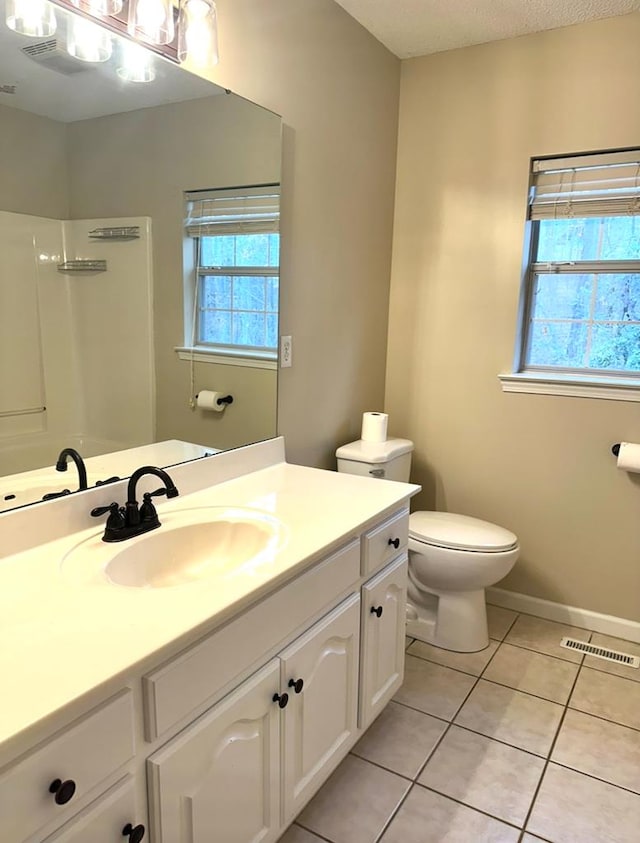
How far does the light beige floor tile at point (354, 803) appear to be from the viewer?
5.27 ft

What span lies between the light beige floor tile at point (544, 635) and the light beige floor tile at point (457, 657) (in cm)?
13

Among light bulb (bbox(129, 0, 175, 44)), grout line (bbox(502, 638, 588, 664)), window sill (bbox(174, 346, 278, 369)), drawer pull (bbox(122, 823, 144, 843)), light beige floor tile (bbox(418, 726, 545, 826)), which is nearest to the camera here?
drawer pull (bbox(122, 823, 144, 843))

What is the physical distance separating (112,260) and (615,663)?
2346 millimetres

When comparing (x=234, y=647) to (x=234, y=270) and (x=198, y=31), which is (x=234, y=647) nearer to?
(x=234, y=270)

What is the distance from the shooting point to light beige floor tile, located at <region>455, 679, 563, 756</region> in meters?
1.98

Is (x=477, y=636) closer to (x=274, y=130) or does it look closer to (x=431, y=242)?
(x=431, y=242)

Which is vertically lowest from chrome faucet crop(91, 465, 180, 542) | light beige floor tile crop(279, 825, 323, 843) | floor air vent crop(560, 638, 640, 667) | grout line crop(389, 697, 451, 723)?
grout line crop(389, 697, 451, 723)

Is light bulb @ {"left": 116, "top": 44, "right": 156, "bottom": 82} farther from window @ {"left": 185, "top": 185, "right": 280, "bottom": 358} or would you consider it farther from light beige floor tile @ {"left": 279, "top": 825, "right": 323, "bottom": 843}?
light beige floor tile @ {"left": 279, "top": 825, "right": 323, "bottom": 843}

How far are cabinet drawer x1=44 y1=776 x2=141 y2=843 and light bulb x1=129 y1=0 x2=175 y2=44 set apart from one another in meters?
1.62

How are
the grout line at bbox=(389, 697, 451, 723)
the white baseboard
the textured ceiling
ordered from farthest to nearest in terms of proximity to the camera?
the white baseboard, the textured ceiling, the grout line at bbox=(389, 697, 451, 723)

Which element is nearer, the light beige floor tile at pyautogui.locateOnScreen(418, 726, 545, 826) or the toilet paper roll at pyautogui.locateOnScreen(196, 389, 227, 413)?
the light beige floor tile at pyautogui.locateOnScreen(418, 726, 545, 826)

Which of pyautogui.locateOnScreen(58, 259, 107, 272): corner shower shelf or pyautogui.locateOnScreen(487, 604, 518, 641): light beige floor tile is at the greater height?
pyautogui.locateOnScreen(58, 259, 107, 272): corner shower shelf

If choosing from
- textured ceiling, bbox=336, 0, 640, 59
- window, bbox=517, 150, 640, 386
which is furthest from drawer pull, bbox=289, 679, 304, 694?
textured ceiling, bbox=336, 0, 640, 59

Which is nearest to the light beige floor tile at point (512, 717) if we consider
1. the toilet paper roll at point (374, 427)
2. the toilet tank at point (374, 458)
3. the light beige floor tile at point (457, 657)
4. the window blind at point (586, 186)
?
the light beige floor tile at point (457, 657)
